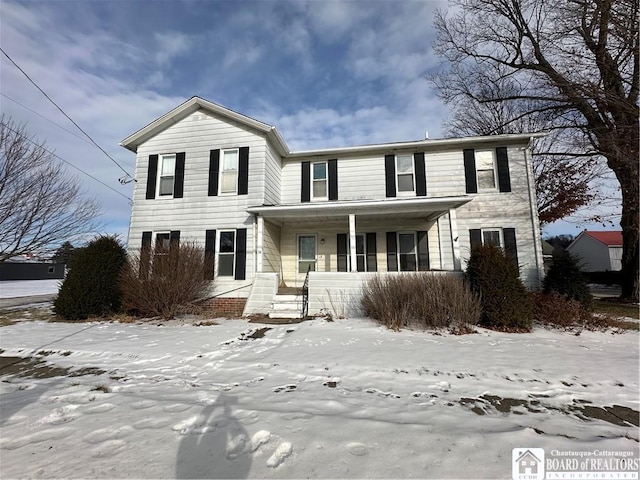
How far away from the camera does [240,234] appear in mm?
10109

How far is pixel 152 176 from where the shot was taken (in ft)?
36.3

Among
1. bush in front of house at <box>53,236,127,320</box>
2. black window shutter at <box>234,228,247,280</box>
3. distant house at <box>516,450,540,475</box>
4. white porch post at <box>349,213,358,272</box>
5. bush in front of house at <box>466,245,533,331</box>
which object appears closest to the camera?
distant house at <box>516,450,540,475</box>

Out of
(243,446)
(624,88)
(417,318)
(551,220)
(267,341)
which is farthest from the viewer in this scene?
(551,220)

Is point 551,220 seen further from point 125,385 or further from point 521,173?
point 125,385

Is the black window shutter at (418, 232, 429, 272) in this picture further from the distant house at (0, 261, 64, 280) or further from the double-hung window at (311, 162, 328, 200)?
the distant house at (0, 261, 64, 280)

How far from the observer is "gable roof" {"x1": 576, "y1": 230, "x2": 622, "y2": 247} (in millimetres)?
32719

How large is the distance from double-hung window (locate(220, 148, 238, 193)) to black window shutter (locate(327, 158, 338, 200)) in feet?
11.6

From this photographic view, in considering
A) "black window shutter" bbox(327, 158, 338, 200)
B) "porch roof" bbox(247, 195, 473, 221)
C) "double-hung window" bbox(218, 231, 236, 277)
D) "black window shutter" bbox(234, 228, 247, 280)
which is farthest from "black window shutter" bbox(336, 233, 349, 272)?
"double-hung window" bbox(218, 231, 236, 277)

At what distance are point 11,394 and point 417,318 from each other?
23.4 feet

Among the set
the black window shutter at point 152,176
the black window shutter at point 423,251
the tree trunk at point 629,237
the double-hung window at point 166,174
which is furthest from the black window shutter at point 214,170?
the tree trunk at point 629,237

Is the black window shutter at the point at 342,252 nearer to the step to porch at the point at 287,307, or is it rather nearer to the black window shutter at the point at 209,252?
the step to porch at the point at 287,307

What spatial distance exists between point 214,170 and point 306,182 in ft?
11.4

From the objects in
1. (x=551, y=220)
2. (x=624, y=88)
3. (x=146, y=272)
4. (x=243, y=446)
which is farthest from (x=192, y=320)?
(x=551, y=220)

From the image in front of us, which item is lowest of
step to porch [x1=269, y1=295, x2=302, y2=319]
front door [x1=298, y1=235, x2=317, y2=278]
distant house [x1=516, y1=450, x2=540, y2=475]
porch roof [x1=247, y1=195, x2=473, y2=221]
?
distant house [x1=516, y1=450, x2=540, y2=475]
